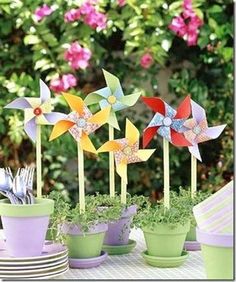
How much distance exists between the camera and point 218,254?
1413mm

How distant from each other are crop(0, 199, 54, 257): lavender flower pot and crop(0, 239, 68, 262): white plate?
0.07ft

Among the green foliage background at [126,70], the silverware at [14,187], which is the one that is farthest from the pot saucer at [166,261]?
the green foliage background at [126,70]

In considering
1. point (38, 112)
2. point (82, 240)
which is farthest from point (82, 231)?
point (38, 112)

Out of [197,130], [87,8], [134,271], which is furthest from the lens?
[87,8]

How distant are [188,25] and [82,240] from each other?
2.08m

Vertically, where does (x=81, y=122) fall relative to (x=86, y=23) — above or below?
below

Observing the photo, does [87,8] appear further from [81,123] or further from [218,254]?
[218,254]

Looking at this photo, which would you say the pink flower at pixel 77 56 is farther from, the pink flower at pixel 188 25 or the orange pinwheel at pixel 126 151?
the orange pinwheel at pixel 126 151

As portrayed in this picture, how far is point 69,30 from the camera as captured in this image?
3525 millimetres

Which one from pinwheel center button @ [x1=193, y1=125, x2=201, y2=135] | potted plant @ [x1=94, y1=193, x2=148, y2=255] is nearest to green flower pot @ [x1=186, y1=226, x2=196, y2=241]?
potted plant @ [x1=94, y1=193, x2=148, y2=255]

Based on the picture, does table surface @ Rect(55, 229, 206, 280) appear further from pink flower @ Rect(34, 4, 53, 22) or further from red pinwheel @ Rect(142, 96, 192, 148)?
pink flower @ Rect(34, 4, 53, 22)

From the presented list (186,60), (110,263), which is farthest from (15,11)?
Answer: (110,263)

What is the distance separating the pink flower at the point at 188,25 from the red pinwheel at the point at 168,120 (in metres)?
1.90

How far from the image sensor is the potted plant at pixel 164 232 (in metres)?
1.64
